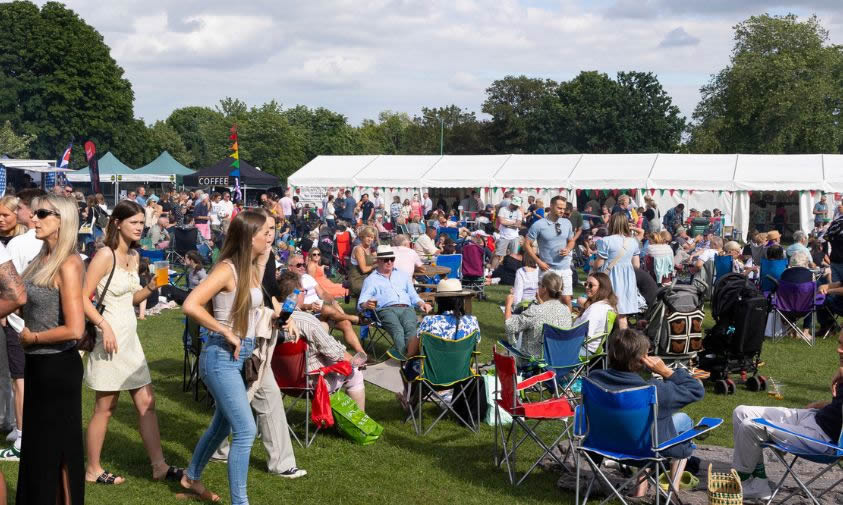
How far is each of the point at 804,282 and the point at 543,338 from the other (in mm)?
4730

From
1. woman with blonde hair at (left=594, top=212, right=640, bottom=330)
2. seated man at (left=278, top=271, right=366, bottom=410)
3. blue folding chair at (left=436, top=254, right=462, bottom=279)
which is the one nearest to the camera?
seated man at (left=278, top=271, right=366, bottom=410)

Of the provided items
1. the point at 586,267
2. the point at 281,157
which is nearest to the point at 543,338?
the point at 586,267

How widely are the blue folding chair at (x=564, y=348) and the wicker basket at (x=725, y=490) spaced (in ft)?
7.54

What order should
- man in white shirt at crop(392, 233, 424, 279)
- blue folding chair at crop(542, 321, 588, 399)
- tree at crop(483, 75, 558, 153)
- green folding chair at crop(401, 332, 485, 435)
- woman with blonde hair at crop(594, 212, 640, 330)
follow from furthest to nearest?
tree at crop(483, 75, 558, 153) < man in white shirt at crop(392, 233, 424, 279) < woman with blonde hair at crop(594, 212, 640, 330) < blue folding chair at crop(542, 321, 588, 399) < green folding chair at crop(401, 332, 485, 435)

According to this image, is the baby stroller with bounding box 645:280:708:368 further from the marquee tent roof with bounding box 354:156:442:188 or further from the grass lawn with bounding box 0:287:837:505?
the marquee tent roof with bounding box 354:156:442:188

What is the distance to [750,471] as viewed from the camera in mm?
4895

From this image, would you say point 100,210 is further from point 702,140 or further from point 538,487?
point 702,140

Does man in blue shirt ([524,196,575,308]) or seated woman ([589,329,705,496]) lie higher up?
man in blue shirt ([524,196,575,308])

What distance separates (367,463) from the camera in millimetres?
5574

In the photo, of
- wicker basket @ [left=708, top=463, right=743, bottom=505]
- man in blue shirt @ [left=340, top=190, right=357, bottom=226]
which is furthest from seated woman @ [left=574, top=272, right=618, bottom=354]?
man in blue shirt @ [left=340, top=190, right=357, bottom=226]

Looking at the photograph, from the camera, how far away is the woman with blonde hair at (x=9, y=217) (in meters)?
5.47

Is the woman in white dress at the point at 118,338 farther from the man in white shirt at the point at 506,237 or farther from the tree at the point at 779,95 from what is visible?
the tree at the point at 779,95

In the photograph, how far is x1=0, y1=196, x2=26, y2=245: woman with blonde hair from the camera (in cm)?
547

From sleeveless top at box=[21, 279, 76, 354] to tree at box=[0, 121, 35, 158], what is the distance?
4201 centimetres
